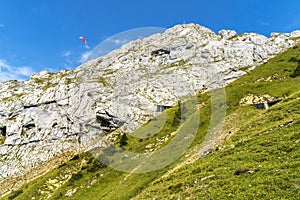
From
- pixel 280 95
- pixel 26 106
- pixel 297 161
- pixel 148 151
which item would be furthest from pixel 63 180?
pixel 26 106

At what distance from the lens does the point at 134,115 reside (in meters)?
160

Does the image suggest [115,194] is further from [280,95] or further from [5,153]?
[5,153]

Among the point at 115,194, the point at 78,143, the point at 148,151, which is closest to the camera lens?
the point at 115,194

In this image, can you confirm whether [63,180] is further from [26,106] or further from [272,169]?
[26,106]

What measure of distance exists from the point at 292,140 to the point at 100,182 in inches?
1847

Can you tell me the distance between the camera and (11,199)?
75375 millimetres

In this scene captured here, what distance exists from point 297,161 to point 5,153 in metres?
173

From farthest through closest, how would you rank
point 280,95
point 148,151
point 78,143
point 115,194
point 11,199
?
point 78,143, point 11,199, point 148,151, point 280,95, point 115,194

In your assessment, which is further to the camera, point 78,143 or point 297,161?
point 78,143

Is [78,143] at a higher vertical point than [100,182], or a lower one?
higher

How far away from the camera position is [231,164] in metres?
26.5

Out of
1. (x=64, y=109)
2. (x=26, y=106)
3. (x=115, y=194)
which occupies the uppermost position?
(x=26, y=106)

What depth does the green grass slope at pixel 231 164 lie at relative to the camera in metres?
20.1

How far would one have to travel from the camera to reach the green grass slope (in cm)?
2011
